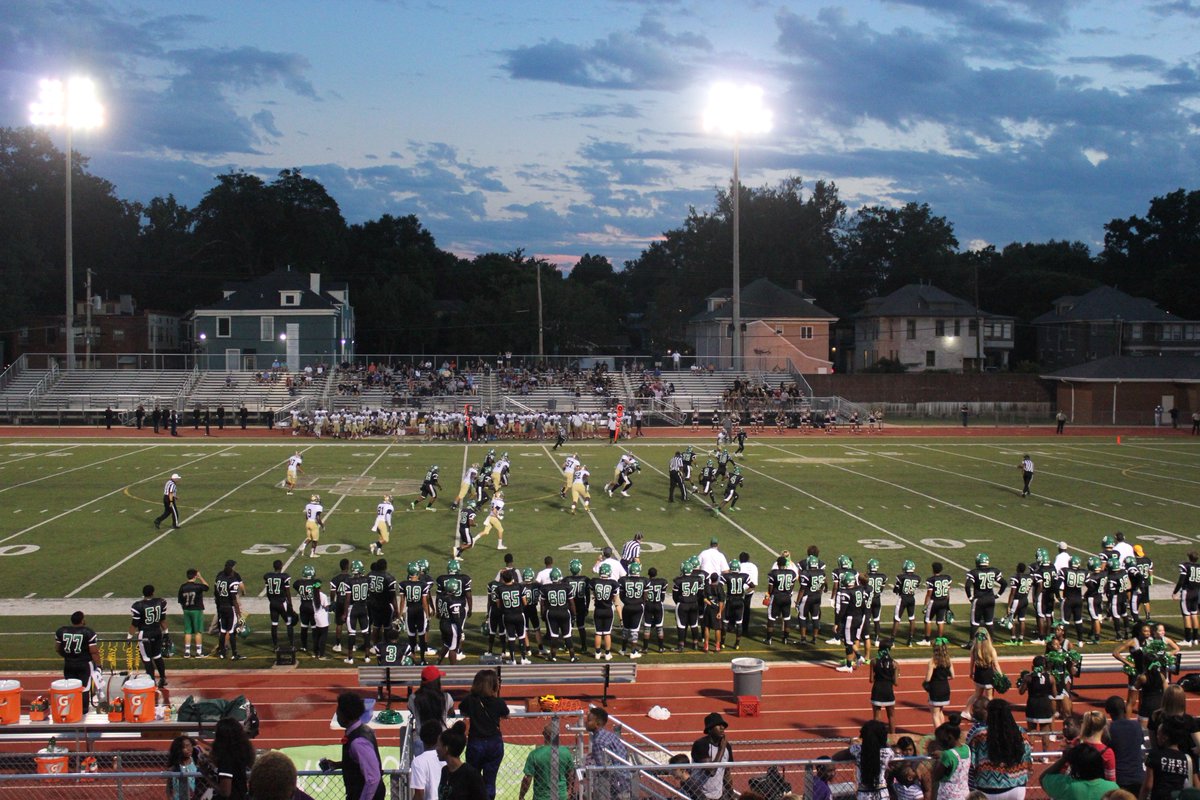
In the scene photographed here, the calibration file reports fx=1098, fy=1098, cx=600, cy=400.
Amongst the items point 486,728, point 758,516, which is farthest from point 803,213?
point 486,728

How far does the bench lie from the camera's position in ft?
40.1

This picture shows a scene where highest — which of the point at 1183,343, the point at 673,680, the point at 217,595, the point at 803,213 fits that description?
the point at 803,213

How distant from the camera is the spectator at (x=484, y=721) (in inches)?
309

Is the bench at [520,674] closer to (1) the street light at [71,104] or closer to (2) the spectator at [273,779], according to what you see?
(2) the spectator at [273,779]

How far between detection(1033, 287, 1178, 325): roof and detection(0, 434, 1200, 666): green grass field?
1377 inches

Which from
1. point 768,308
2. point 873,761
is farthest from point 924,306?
point 873,761

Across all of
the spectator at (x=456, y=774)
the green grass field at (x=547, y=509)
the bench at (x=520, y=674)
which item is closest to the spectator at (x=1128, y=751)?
the spectator at (x=456, y=774)

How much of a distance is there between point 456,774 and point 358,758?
0.64 meters

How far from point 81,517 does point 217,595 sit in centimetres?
1180

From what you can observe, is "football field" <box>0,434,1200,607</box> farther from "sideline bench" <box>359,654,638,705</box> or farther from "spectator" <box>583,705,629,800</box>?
"spectator" <box>583,705,629,800</box>

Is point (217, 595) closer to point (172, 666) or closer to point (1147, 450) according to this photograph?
point (172, 666)

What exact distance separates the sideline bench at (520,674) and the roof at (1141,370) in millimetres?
48057

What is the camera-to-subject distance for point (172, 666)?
14.4m

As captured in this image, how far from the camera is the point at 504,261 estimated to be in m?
92.4
